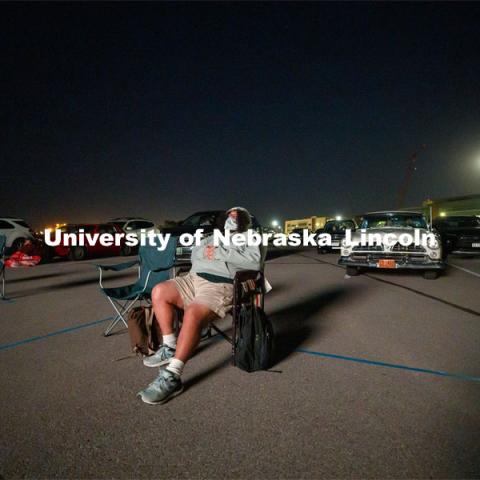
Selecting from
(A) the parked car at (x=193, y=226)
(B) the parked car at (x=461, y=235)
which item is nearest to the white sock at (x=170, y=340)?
(A) the parked car at (x=193, y=226)

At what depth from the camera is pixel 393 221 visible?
388 inches

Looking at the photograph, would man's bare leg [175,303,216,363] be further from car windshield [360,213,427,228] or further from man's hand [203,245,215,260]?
car windshield [360,213,427,228]

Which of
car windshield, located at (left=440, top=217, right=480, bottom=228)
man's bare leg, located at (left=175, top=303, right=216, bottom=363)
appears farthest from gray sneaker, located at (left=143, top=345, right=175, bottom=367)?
car windshield, located at (left=440, top=217, right=480, bottom=228)

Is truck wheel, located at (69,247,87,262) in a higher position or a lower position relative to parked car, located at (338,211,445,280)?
lower

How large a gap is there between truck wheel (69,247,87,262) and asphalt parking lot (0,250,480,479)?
34.9 feet

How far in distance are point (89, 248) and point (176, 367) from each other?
1423 centimetres

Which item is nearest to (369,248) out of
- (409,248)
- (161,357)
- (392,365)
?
(409,248)

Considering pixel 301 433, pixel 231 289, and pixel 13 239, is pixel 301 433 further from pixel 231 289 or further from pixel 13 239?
pixel 13 239

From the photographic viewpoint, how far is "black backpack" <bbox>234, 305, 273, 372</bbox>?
3.02m

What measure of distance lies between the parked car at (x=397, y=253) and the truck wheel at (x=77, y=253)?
11.3 meters

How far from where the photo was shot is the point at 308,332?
14.3 feet

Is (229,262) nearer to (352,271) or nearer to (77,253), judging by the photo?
(352,271)

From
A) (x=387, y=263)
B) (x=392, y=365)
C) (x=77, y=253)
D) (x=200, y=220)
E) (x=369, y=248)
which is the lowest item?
(x=392, y=365)

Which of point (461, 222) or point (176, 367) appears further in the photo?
point (461, 222)
